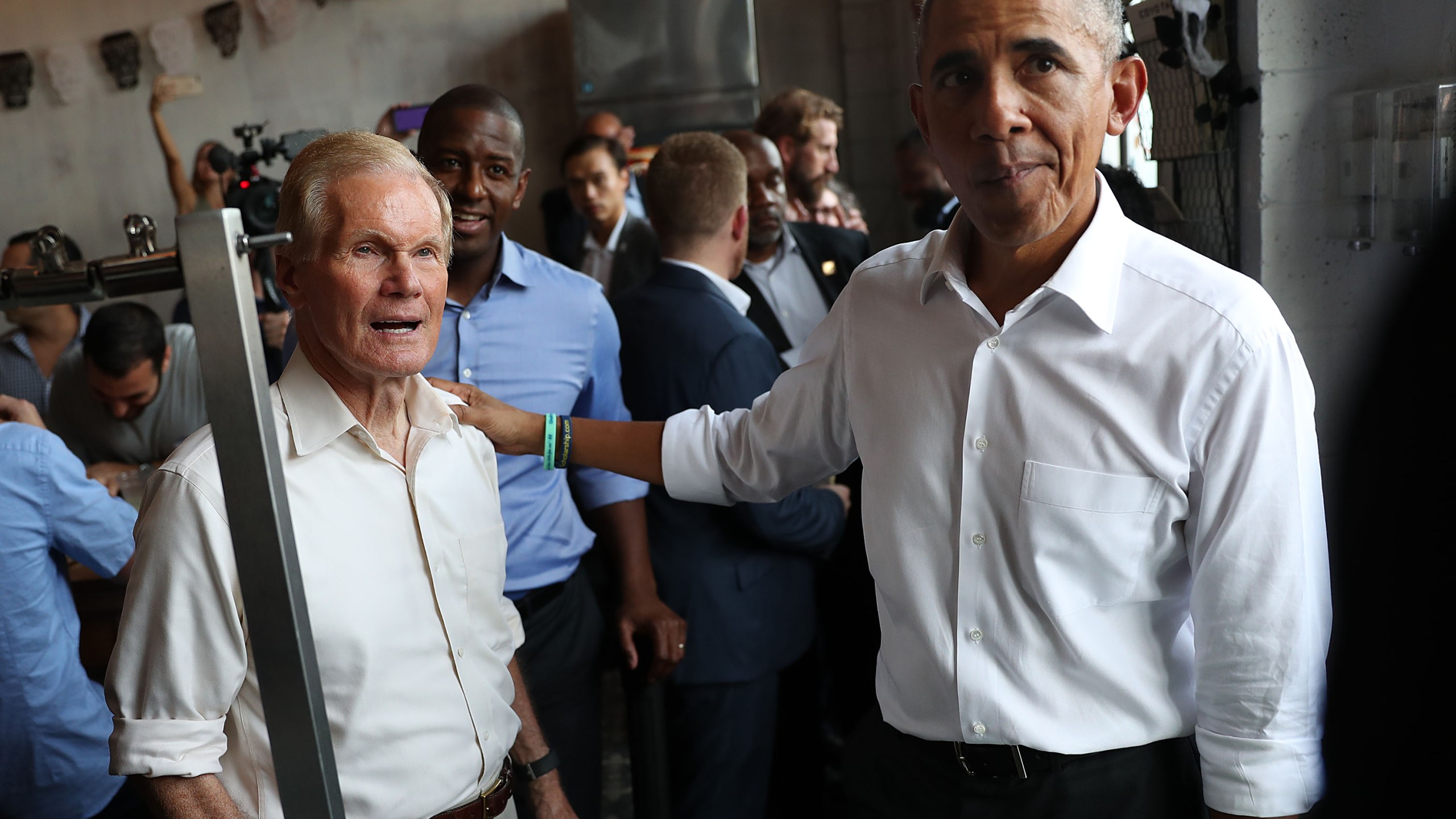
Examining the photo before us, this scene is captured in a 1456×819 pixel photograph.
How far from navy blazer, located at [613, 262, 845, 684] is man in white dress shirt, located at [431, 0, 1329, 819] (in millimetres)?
861

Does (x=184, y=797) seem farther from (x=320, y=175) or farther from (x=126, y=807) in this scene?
(x=126, y=807)

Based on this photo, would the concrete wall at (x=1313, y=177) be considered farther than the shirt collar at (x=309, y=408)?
Yes

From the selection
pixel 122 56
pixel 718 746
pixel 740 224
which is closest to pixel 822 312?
pixel 740 224

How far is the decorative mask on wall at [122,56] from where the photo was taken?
6.59 m

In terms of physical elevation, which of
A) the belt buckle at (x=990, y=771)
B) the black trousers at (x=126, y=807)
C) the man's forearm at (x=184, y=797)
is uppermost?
the man's forearm at (x=184, y=797)

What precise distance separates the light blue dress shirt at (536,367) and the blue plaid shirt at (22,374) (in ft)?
8.88

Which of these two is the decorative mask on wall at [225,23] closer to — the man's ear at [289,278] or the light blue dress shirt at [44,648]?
the light blue dress shirt at [44,648]

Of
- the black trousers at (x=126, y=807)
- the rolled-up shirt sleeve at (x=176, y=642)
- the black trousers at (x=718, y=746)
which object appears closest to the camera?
the rolled-up shirt sleeve at (x=176, y=642)

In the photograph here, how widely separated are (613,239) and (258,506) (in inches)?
138

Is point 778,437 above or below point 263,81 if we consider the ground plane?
below

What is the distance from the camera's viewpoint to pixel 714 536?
230cm

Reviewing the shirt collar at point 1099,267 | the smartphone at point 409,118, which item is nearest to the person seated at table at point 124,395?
the smartphone at point 409,118

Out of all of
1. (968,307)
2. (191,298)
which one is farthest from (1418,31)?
(191,298)

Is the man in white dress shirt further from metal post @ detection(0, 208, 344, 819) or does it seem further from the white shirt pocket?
metal post @ detection(0, 208, 344, 819)
